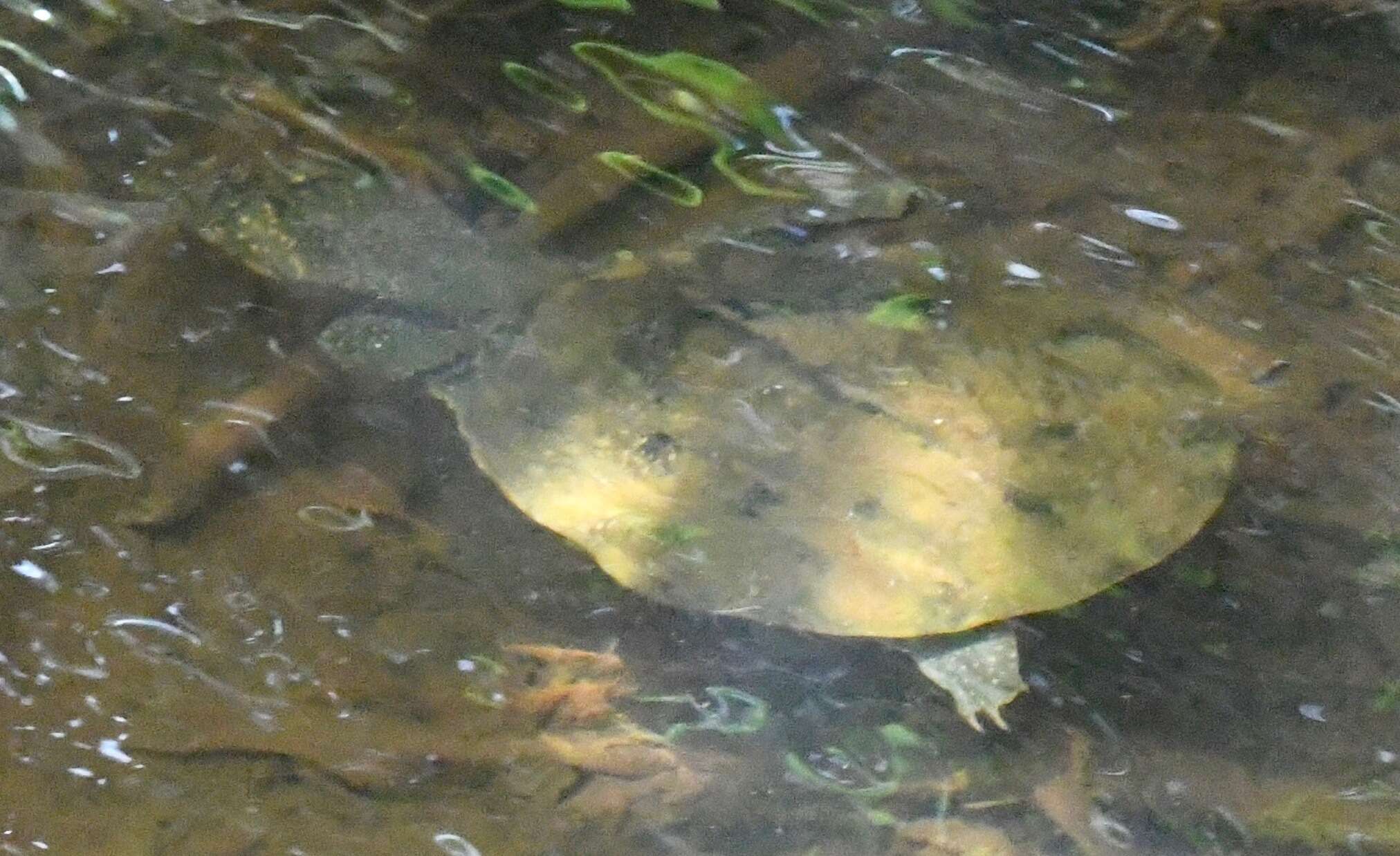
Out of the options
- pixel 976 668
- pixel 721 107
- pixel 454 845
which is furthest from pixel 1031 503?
pixel 454 845

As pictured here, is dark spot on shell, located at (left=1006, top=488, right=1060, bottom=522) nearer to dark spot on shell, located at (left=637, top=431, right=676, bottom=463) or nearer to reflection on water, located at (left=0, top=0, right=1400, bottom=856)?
reflection on water, located at (left=0, top=0, right=1400, bottom=856)

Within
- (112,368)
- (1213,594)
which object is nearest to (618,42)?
(112,368)

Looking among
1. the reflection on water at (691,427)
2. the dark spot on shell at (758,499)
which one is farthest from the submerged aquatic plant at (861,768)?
the dark spot on shell at (758,499)

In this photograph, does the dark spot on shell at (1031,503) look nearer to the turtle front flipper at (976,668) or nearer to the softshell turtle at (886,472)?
the softshell turtle at (886,472)

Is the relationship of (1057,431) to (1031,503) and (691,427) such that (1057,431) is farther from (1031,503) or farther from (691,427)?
(691,427)

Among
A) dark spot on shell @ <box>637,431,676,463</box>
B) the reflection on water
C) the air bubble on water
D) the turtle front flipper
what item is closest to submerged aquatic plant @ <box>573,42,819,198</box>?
the reflection on water

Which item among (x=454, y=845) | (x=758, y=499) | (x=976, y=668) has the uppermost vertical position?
(x=758, y=499)
